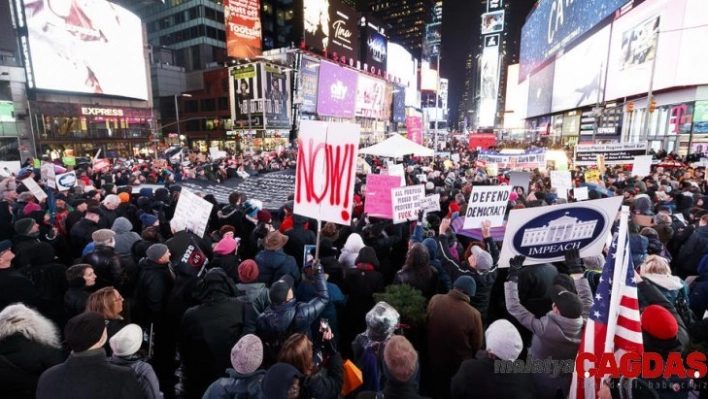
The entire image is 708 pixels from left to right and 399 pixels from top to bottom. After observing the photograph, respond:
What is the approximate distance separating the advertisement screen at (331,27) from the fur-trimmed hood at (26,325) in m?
44.0

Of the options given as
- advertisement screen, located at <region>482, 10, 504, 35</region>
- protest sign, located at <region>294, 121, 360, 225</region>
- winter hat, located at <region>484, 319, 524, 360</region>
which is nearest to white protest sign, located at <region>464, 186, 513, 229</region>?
protest sign, located at <region>294, 121, 360, 225</region>

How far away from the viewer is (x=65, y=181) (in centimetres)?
895

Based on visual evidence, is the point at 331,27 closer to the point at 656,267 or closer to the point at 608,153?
the point at 608,153

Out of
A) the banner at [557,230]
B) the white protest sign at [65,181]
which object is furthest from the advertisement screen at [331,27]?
the banner at [557,230]

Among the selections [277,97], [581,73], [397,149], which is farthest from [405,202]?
[581,73]

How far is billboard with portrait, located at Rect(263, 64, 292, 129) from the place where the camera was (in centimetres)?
4262

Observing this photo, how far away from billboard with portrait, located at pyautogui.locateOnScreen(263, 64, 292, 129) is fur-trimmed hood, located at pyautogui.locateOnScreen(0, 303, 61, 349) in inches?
1630

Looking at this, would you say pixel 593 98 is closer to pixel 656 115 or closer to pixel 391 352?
pixel 656 115

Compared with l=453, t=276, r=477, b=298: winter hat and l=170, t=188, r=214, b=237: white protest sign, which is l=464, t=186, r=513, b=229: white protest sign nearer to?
l=453, t=276, r=477, b=298: winter hat

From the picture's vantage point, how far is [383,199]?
640cm

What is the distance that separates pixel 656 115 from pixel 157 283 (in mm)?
34753

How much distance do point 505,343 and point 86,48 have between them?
4618 cm

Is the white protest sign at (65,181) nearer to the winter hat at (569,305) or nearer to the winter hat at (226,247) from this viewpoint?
the winter hat at (226,247)

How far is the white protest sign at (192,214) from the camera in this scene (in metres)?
5.33
